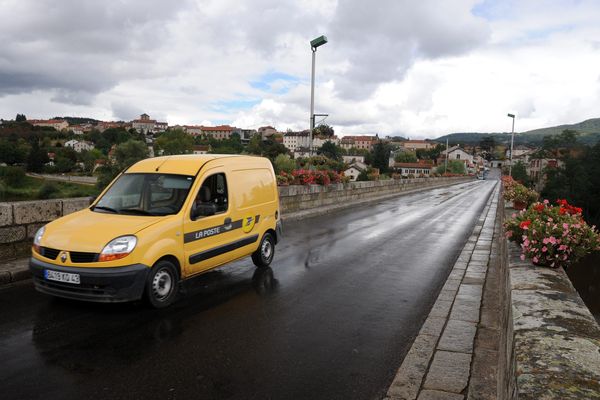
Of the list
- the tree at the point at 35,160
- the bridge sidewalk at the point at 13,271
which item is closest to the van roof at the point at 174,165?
the bridge sidewalk at the point at 13,271

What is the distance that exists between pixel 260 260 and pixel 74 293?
3227 mm

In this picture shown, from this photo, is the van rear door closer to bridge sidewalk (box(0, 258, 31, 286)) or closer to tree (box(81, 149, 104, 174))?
bridge sidewalk (box(0, 258, 31, 286))

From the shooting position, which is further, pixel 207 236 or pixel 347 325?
pixel 207 236

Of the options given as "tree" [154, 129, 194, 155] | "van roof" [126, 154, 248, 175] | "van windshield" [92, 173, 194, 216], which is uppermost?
"tree" [154, 129, 194, 155]

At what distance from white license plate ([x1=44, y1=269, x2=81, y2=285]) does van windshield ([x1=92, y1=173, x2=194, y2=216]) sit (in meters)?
1.09

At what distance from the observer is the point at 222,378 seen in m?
3.63

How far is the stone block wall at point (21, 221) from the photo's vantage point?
675 centimetres

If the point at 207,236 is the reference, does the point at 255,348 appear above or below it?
below

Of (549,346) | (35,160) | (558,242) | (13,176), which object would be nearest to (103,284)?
(549,346)

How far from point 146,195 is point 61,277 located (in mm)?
1557

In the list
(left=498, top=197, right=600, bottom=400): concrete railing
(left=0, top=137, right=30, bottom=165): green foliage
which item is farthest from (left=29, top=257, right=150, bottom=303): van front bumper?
(left=0, top=137, right=30, bottom=165): green foliage

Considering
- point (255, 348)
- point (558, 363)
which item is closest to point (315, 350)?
point (255, 348)

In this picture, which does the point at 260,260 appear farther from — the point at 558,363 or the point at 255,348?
the point at 558,363

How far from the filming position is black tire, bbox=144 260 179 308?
5098 mm
